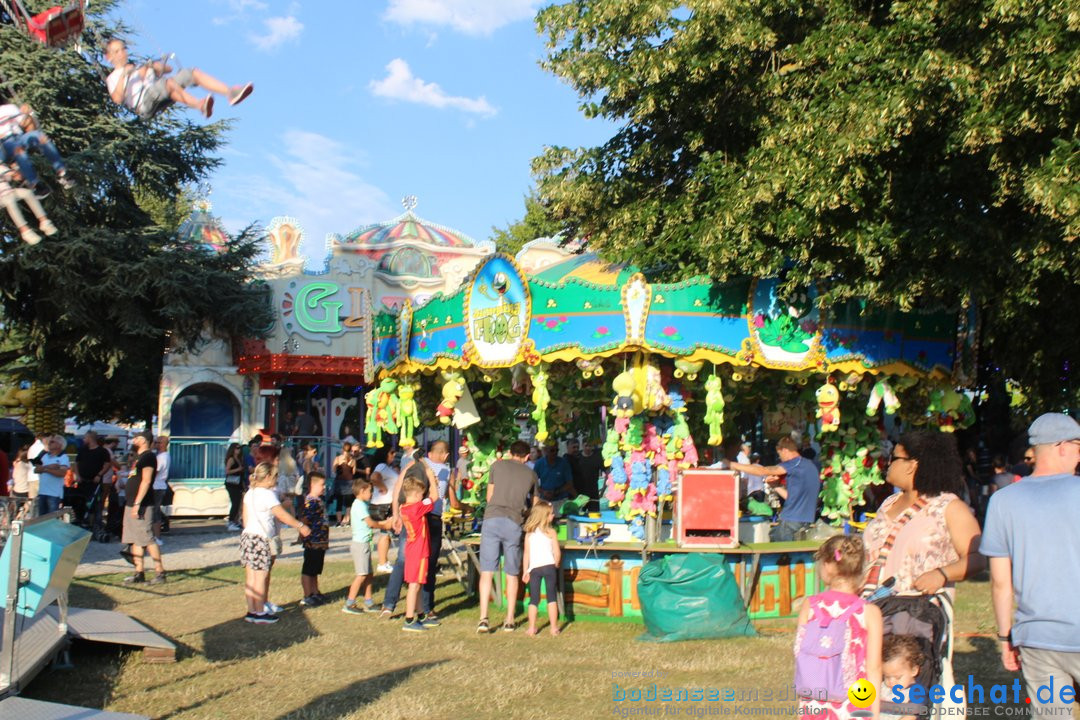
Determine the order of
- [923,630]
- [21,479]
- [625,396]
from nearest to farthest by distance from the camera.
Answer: [923,630] < [625,396] < [21,479]

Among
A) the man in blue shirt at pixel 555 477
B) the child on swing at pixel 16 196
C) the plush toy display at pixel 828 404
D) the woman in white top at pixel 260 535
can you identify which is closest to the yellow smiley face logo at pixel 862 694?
the child on swing at pixel 16 196

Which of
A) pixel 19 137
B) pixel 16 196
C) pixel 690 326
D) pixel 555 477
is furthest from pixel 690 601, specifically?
pixel 19 137

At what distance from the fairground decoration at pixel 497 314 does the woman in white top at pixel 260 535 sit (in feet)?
7.94

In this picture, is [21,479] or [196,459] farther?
[196,459]

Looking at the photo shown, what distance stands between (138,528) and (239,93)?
7472mm

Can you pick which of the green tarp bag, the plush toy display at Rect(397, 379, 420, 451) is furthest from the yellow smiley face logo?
the plush toy display at Rect(397, 379, 420, 451)

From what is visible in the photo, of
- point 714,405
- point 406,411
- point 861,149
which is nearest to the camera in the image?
point 861,149

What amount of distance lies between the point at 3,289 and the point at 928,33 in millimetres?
17935

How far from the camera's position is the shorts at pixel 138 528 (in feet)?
38.7

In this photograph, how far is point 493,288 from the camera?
1044 centimetres

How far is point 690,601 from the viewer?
895 centimetres

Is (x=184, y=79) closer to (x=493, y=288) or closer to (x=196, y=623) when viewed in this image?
(x=493, y=288)

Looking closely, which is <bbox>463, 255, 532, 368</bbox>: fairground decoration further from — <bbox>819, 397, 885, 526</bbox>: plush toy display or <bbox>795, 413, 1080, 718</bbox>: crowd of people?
<bbox>795, 413, 1080, 718</bbox>: crowd of people

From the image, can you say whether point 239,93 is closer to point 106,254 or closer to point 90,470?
point 90,470
